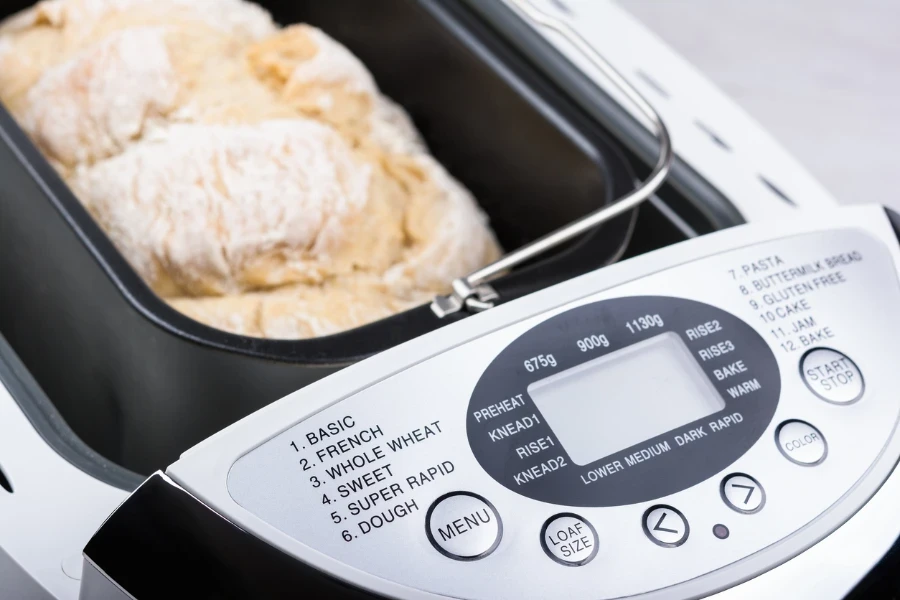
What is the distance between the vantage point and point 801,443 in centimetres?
45

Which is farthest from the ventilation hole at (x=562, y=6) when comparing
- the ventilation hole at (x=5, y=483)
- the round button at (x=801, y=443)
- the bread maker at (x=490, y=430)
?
the ventilation hole at (x=5, y=483)

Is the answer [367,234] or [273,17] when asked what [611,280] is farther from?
[273,17]

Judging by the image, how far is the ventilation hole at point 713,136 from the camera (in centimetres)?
75

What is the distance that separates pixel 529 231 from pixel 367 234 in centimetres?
16

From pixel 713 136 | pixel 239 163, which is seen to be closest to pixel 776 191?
pixel 713 136

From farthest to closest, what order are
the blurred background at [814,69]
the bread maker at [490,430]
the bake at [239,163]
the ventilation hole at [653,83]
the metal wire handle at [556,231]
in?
the blurred background at [814,69] < the ventilation hole at [653,83] < the bake at [239,163] < the metal wire handle at [556,231] < the bread maker at [490,430]

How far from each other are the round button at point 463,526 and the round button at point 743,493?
4.5 inches

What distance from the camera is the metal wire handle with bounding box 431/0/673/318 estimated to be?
0.54 m

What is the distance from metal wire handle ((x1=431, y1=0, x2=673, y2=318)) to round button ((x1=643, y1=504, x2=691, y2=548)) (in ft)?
0.55

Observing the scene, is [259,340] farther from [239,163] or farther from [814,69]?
[814,69]

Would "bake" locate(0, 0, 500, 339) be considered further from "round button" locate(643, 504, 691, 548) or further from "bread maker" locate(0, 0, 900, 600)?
"round button" locate(643, 504, 691, 548)

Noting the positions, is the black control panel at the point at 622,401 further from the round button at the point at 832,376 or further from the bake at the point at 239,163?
the bake at the point at 239,163

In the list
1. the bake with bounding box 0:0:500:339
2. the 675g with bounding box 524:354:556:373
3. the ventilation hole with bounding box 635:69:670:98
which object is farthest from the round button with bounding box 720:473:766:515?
the ventilation hole with bounding box 635:69:670:98

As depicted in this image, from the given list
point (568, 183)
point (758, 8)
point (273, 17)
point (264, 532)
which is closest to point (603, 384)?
point (264, 532)
